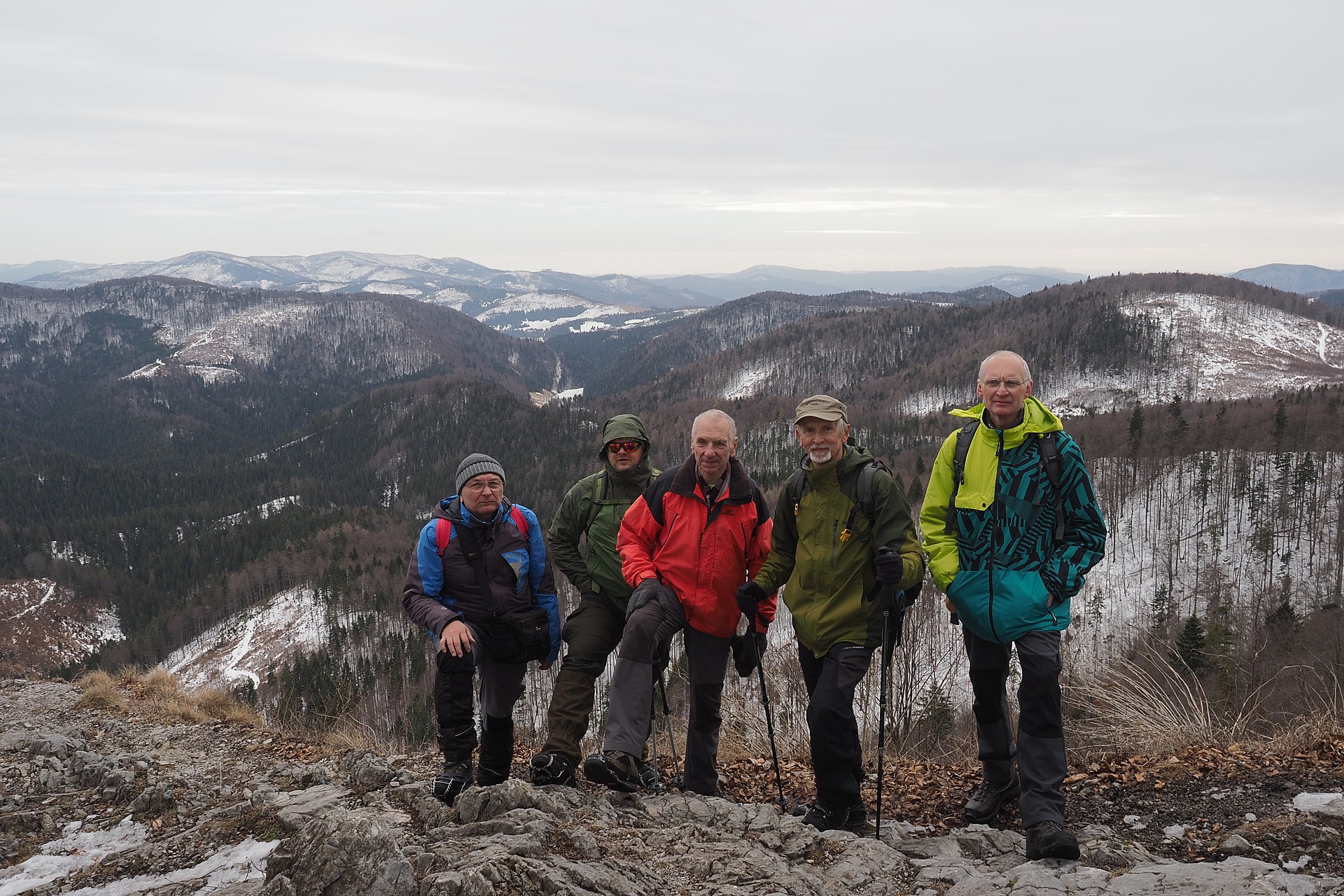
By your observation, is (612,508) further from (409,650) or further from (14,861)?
(409,650)

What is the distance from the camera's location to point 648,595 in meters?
5.34

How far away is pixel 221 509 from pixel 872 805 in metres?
166

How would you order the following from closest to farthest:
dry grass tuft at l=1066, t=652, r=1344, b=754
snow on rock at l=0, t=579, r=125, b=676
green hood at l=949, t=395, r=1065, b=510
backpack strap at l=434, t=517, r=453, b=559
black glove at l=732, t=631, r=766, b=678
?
1. green hood at l=949, t=395, r=1065, b=510
2. black glove at l=732, t=631, r=766, b=678
3. backpack strap at l=434, t=517, r=453, b=559
4. dry grass tuft at l=1066, t=652, r=1344, b=754
5. snow on rock at l=0, t=579, r=125, b=676

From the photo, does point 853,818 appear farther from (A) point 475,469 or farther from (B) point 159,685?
(B) point 159,685

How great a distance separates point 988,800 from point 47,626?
471 ft

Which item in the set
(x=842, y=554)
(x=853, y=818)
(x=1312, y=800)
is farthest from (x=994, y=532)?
(x=1312, y=800)

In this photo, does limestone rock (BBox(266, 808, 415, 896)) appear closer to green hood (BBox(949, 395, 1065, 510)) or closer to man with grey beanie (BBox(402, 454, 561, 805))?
man with grey beanie (BBox(402, 454, 561, 805))

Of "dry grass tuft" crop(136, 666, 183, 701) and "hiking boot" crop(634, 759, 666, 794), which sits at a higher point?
"hiking boot" crop(634, 759, 666, 794)

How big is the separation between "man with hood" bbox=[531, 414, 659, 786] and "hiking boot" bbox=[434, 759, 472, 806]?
0.59m

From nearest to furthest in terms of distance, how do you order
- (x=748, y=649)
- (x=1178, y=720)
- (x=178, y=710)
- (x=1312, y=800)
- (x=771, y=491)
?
(x=1312, y=800) → (x=748, y=649) → (x=1178, y=720) → (x=178, y=710) → (x=771, y=491)

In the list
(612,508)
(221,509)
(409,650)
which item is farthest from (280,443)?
(612,508)

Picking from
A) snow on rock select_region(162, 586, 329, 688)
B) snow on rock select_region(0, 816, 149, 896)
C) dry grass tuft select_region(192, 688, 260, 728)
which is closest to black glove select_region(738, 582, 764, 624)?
→ snow on rock select_region(0, 816, 149, 896)

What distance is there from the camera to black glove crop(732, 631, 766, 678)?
5.53m

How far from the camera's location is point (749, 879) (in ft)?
13.5
